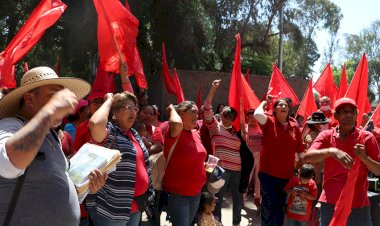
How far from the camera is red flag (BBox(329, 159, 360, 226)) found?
400 cm

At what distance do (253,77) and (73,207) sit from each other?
13.8 metres

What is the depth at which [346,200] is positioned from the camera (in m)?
4.00

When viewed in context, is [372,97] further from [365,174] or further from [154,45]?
[365,174]

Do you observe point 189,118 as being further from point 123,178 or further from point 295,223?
point 295,223

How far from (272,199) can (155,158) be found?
1.70 meters

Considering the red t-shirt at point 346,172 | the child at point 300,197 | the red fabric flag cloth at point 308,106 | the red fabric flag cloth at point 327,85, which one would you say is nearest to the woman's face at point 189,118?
the red t-shirt at point 346,172

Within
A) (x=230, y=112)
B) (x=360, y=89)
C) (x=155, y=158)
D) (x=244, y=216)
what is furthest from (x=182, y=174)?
(x=244, y=216)

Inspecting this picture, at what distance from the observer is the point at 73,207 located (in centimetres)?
234

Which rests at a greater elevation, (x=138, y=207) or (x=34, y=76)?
(x=34, y=76)

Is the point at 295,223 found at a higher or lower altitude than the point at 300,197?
lower

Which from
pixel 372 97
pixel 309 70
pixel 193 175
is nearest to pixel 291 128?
pixel 193 175

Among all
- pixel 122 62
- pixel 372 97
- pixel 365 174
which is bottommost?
pixel 372 97

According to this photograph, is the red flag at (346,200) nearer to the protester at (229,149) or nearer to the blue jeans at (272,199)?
the blue jeans at (272,199)

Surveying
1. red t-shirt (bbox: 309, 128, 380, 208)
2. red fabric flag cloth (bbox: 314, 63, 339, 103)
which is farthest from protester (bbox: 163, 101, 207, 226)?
red fabric flag cloth (bbox: 314, 63, 339, 103)
